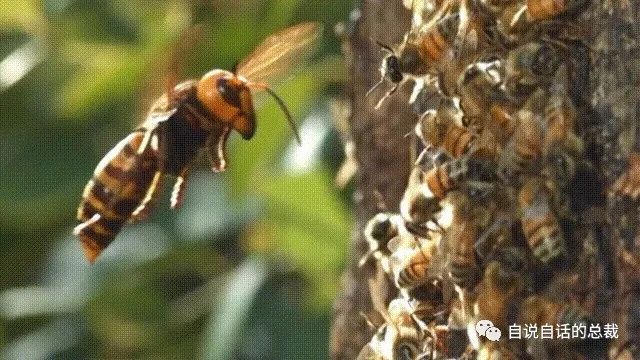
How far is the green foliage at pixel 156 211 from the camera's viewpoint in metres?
3.28

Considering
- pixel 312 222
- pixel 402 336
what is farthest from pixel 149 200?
pixel 312 222

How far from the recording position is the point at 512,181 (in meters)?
1.72

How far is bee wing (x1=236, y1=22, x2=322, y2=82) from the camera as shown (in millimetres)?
2145

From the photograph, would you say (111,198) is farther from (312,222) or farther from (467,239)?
(312,222)

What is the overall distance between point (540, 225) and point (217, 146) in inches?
26.7

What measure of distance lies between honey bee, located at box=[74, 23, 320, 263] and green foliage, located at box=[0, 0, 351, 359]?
35.6 inches

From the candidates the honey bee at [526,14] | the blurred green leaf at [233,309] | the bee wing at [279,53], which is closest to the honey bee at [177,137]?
the bee wing at [279,53]

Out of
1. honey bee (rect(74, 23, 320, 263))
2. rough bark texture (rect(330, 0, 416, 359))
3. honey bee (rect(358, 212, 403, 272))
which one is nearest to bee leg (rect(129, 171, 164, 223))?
honey bee (rect(74, 23, 320, 263))

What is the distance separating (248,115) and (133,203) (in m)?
0.20

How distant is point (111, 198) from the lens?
213 centimetres

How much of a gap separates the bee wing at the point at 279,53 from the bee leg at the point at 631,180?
0.61 metres

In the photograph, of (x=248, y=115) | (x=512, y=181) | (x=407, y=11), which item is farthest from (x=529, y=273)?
(x=407, y=11)

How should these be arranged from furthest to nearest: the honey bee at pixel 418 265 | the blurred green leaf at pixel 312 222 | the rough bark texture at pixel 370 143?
1. the blurred green leaf at pixel 312 222
2. the rough bark texture at pixel 370 143
3. the honey bee at pixel 418 265

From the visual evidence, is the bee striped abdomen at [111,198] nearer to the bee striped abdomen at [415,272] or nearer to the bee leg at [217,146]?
the bee leg at [217,146]
